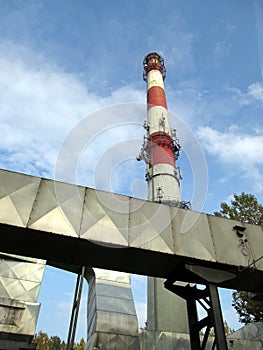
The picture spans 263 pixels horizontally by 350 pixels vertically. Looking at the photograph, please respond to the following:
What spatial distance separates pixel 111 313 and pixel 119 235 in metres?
7.62

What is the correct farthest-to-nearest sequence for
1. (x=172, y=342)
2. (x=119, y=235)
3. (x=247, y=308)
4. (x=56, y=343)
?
(x=56, y=343) < (x=247, y=308) < (x=172, y=342) < (x=119, y=235)

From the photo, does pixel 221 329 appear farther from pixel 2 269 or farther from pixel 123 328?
pixel 2 269

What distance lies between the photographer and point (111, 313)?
1355 centimetres

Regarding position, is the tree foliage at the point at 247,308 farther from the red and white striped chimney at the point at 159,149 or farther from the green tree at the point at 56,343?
the green tree at the point at 56,343

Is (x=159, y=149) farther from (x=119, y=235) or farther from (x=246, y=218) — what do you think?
(x=119, y=235)

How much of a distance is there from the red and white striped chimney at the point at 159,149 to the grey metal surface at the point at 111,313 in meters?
6.97

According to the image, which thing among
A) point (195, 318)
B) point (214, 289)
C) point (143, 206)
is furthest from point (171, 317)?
point (143, 206)

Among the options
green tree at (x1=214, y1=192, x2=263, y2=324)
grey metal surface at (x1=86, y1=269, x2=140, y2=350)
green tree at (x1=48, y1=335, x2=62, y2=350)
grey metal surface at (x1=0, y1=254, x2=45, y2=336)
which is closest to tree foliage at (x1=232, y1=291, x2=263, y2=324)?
green tree at (x1=214, y1=192, x2=263, y2=324)

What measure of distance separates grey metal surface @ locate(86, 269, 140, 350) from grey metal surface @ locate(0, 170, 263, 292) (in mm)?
5712

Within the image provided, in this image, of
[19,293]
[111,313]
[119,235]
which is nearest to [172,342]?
[111,313]

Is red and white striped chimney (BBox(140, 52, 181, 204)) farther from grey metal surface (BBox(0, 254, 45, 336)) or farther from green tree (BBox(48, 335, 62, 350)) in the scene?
green tree (BBox(48, 335, 62, 350))

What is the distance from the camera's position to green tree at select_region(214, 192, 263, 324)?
651 inches

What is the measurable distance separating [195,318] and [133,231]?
3448 mm

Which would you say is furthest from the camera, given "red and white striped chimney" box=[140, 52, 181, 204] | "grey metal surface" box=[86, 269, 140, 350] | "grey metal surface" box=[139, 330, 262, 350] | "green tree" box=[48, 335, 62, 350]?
"green tree" box=[48, 335, 62, 350]
